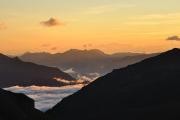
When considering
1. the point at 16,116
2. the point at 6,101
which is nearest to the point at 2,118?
the point at 16,116

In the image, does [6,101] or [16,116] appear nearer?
[16,116]

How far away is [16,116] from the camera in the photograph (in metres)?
180

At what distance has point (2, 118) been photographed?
169625mm

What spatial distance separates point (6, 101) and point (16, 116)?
14066mm

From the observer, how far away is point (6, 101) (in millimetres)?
191875

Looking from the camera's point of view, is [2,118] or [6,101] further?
[6,101]

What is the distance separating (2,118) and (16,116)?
36.8 feet

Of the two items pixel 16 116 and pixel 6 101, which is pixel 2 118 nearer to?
pixel 16 116

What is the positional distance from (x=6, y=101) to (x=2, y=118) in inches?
899
